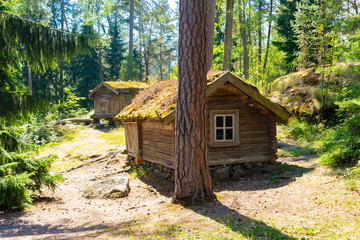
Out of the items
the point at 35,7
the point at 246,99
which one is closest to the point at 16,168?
the point at 246,99

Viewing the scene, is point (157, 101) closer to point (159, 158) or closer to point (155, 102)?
point (155, 102)

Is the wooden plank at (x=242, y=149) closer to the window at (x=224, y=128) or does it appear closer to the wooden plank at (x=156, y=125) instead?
the window at (x=224, y=128)

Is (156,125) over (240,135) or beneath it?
over

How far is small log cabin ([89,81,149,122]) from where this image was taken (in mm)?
24578

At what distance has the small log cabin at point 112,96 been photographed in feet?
80.6

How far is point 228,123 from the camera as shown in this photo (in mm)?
9344

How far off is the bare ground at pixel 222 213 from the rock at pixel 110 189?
0.26 meters

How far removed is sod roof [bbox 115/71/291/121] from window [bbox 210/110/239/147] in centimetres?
90

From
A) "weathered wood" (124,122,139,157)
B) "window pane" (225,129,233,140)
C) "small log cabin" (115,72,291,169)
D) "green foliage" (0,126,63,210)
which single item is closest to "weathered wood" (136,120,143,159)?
"weathered wood" (124,122,139,157)

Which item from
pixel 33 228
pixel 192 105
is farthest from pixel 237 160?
pixel 33 228

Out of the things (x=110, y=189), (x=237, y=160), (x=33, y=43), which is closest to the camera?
(x=33, y=43)

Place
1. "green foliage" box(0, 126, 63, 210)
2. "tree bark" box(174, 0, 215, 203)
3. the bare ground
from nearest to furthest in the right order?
the bare ground < "tree bark" box(174, 0, 215, 203) < "green foliage" box(0, 126, 63, 210)

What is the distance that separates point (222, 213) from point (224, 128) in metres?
4.13

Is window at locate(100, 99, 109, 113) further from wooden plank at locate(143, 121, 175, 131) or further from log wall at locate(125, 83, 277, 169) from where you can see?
log wall at locate(125, 83, 277, 169)
